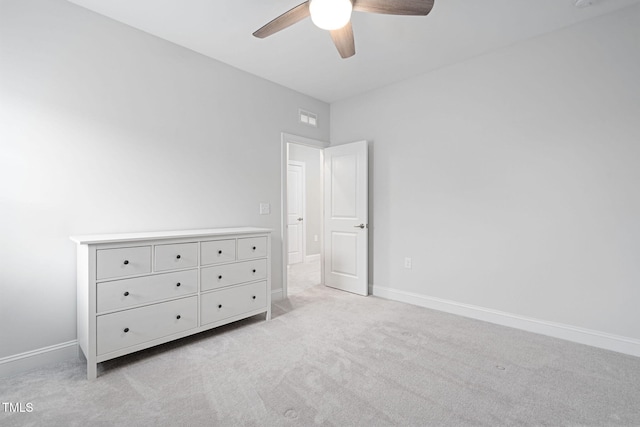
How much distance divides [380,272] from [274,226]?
1.46 m

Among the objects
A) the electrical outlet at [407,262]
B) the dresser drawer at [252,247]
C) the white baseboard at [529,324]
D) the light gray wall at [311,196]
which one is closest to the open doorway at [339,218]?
the electrical outlet at [407,262]

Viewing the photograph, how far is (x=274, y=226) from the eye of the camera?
142 inches

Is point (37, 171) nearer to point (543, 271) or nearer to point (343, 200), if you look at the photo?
point (343, 200)

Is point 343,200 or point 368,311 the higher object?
point 343,200

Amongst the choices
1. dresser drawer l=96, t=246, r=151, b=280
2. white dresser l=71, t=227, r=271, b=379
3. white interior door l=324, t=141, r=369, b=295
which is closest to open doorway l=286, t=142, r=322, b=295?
white interior door l=324, t=141, r=369, b=295

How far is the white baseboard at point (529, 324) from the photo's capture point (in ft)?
7.64

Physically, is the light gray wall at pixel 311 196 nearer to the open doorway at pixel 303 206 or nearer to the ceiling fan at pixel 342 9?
the open doorway at pixel 303 206

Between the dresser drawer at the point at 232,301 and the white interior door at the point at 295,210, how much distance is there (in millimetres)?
3140

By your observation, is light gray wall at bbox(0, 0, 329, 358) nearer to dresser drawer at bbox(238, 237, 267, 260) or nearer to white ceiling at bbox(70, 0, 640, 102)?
white ceiling at bbox(70, 0, 640, 102)

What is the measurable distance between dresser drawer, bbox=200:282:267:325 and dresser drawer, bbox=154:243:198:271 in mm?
329

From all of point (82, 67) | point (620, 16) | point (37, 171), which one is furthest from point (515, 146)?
point (37, 171)

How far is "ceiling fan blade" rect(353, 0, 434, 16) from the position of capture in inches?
65.3

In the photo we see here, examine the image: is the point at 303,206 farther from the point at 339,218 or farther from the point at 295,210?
the point at 339,218

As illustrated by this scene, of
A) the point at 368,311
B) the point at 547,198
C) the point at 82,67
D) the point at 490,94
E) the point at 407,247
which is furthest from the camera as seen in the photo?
the point at 407,247
